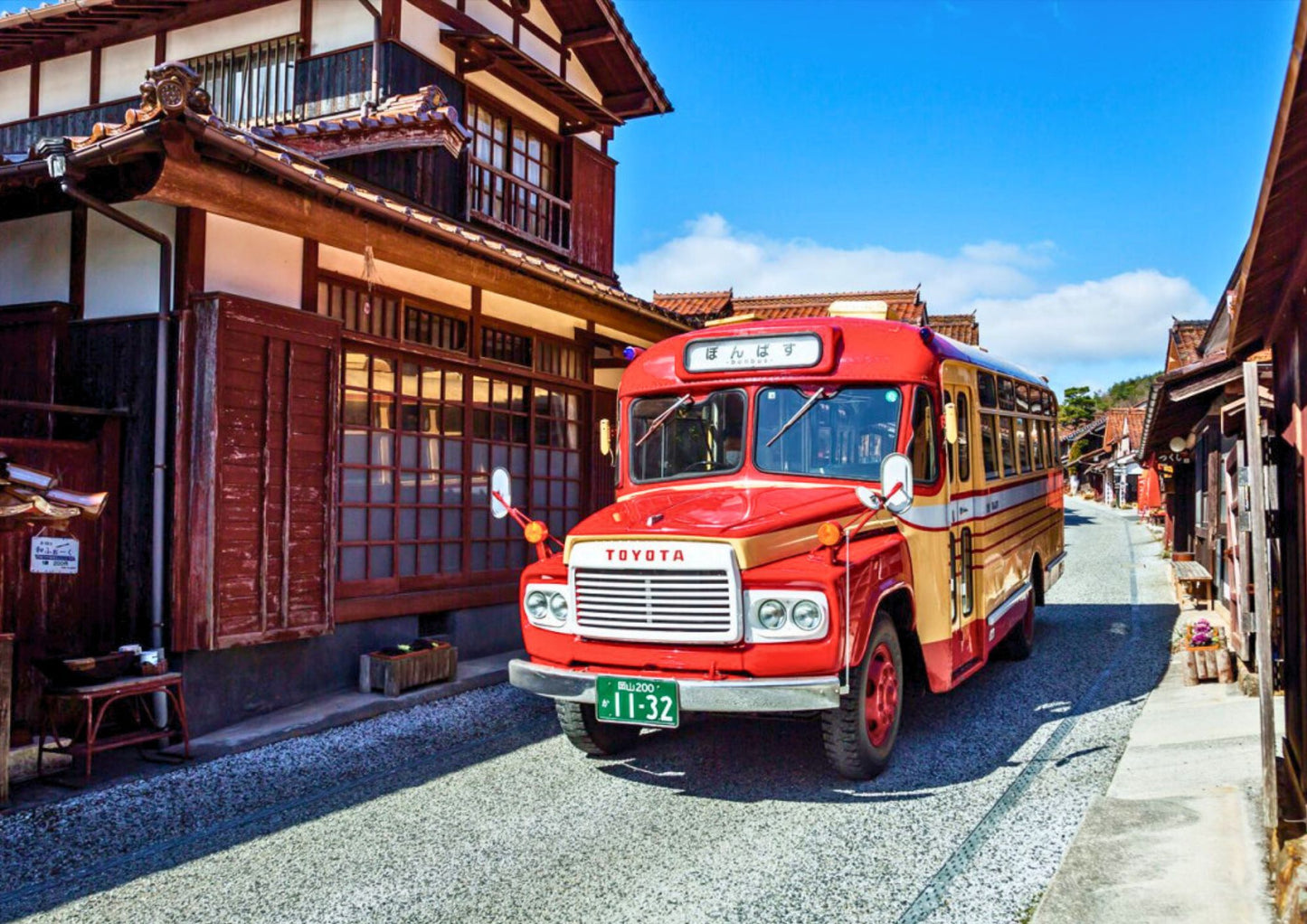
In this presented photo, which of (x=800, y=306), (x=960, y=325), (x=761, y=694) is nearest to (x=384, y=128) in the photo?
(x=761, y=694)

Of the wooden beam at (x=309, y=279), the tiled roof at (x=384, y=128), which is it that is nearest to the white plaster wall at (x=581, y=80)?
the tiled roof at (x=384, y=128)

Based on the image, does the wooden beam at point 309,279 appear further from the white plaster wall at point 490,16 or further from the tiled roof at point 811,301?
the tiled roof at point 811,301

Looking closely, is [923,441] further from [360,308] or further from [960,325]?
[960,325]

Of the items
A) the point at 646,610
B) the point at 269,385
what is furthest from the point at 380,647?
the point at 646,610

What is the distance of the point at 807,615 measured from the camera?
533cm

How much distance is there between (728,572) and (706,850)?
1.42 m

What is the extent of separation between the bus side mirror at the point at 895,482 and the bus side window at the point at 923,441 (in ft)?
3.75

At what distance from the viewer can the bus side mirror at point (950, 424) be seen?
6.68m

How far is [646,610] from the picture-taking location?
561cm

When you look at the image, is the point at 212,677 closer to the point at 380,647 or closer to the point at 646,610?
the point at 380,647

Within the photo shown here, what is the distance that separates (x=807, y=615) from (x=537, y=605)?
1.75m

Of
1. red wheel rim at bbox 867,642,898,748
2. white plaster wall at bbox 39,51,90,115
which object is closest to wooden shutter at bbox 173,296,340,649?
red wheel rim at bbox 867,642,898,748

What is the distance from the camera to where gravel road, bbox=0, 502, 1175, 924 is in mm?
4238

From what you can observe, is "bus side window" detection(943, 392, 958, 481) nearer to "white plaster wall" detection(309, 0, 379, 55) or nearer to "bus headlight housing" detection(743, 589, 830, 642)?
"bus headlight housing" detection(743, 589, 830, 642)
